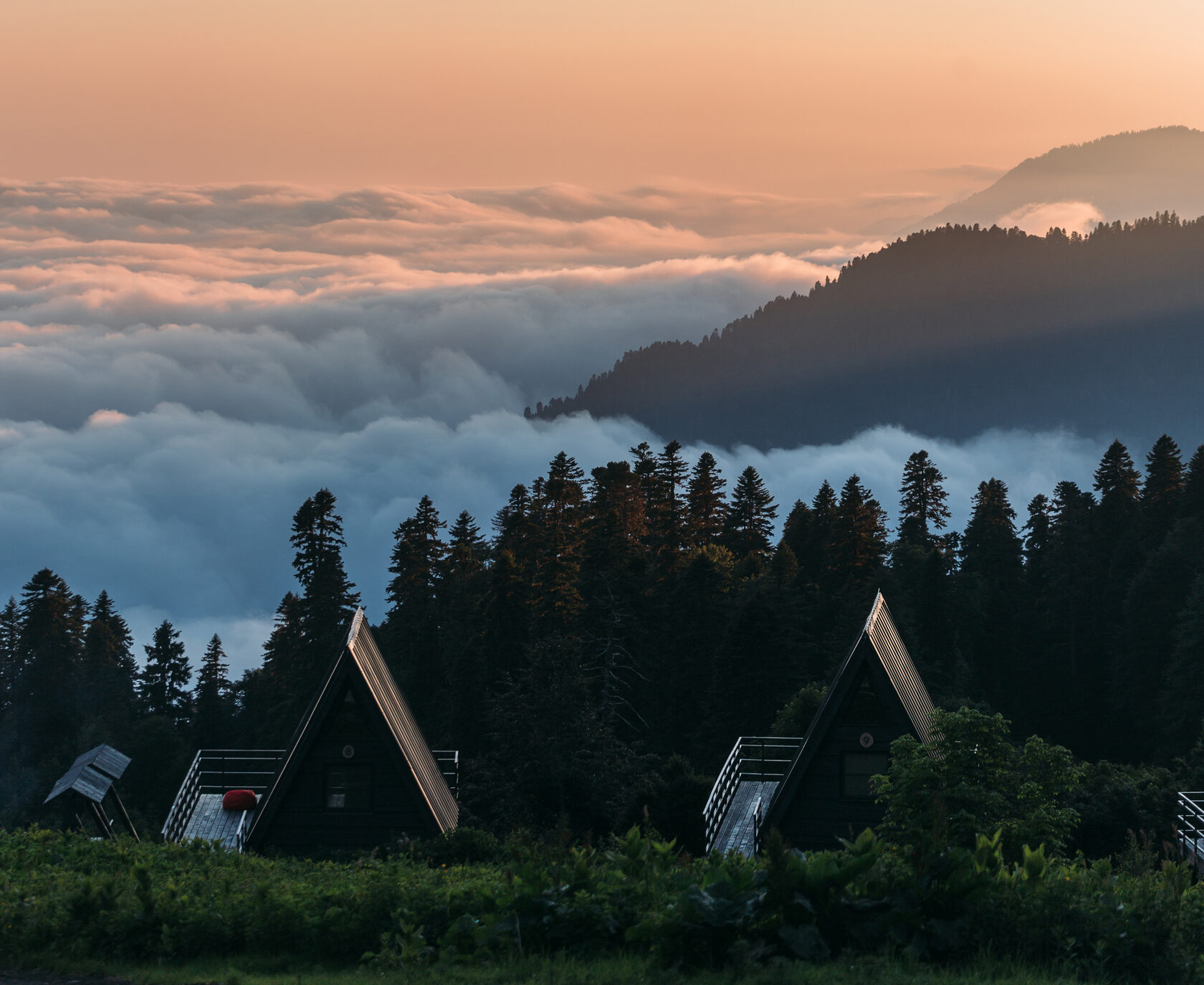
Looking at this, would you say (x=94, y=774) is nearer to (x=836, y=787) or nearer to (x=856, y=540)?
(x=836, y=787)

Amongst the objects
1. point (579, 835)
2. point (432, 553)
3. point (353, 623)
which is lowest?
point (579, 835)

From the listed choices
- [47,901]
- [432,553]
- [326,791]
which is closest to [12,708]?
[432,553]

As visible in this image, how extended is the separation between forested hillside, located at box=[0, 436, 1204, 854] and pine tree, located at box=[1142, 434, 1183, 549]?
0.24m

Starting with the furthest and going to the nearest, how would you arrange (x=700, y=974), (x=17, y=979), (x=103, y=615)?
(x=103, y=615) → (x=17, y=979) → (x=700, y=974)

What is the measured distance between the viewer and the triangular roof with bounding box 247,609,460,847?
31750 mm

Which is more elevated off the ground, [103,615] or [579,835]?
[103,615]

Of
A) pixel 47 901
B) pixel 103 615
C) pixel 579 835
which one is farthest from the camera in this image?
pixel 103 615

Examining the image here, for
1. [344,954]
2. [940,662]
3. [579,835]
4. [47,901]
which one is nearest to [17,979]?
[47,901]

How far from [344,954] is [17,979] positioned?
12.9 feet

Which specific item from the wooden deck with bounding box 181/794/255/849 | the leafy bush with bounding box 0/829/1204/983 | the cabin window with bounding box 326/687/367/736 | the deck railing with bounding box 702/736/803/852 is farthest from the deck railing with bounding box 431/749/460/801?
the leafy bush with bounding box 0/829/1204/983

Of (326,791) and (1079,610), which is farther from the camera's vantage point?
(1079,610)

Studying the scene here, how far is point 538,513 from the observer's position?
362ft

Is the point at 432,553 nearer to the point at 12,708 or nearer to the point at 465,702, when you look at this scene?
the point at 465,702

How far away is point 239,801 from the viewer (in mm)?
37406
